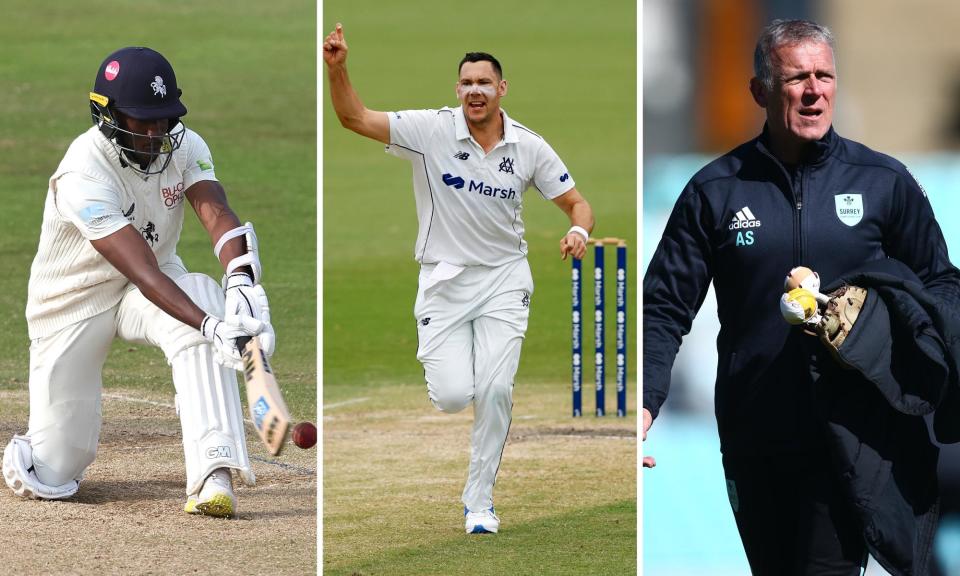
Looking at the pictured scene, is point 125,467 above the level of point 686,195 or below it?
below

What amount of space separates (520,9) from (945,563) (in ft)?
28.6

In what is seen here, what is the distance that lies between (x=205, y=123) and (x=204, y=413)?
818 cm

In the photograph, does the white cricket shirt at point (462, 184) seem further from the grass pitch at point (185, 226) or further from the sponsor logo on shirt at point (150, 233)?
the grass pitch at point (185, 226)

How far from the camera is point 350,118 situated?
5461mm

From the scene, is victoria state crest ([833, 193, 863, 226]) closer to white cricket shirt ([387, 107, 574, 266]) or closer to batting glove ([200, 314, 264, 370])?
batting glove ([200, 314, 264, 370])

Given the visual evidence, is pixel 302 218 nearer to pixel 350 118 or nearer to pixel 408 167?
pixel 408 167

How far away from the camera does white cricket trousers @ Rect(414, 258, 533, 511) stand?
5676 mm

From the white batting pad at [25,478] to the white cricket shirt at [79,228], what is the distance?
0.34 meters

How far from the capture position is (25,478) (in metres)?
5.55

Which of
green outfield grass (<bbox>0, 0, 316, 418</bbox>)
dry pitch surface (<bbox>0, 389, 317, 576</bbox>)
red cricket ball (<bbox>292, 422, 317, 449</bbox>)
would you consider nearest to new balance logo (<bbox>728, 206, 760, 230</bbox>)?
red cricket ball (<bbox>292, 422, 317, 449</bbox>)

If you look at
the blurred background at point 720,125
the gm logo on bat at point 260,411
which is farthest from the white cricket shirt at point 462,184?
the gm logo on bat at point 260,411

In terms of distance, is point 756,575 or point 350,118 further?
point 350,118

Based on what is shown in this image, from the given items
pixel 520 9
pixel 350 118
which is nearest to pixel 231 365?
pixel 350 118

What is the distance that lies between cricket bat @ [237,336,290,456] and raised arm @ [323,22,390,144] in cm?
90
